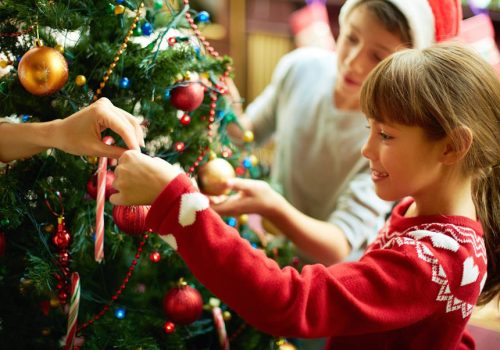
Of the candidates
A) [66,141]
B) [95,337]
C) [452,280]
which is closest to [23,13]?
[66,141]

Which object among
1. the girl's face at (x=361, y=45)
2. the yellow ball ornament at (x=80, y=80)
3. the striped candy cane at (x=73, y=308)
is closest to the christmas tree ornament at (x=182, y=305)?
the striped candy cane at (x=73, y=308)

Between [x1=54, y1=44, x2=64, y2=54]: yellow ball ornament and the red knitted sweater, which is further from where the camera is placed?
[x1=54, y1=44, x2=64, y2=54]: yellow ball ornament

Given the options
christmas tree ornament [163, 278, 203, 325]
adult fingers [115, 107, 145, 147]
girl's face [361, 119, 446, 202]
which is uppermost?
adult fingers [115, 107, 145, 147]

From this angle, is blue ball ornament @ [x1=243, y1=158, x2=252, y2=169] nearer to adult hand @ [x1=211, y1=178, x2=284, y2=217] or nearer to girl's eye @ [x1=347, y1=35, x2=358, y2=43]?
adult hand @ [x1=211, y1=178, x2=284, y2=217]

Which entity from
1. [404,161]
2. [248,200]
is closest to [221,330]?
[248,200]

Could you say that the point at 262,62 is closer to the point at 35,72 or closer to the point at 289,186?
the point at 289,186

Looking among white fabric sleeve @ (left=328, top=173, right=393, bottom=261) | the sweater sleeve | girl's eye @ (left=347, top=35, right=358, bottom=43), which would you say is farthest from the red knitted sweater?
girl's eye @ (left=347, top=35, right=358, bottom=43)

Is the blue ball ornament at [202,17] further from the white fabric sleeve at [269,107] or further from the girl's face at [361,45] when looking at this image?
the white fabric sleeve at [269,107]

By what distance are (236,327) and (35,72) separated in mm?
644

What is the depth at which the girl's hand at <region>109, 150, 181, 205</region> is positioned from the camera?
0.70 m

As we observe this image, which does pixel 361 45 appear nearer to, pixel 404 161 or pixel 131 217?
pixel 404 161

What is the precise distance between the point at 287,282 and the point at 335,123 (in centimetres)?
69

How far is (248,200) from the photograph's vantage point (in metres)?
1.05

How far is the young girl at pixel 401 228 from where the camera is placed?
0.71 m
